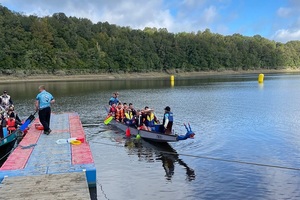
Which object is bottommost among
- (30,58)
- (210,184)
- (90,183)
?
(210,184)

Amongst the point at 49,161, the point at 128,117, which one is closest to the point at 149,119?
the point at 128,117

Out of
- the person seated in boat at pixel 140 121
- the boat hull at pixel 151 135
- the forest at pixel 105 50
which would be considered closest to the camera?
the boat hull at pixel 151 135

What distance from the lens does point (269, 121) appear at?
2570cm

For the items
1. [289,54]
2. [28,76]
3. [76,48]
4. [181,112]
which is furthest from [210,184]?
[289,54]

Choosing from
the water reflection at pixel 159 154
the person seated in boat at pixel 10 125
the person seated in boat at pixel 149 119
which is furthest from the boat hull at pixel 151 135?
the person seated in boat at pixel 10 125

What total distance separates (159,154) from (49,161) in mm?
7035

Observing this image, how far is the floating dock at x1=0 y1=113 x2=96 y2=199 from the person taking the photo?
9.52 m

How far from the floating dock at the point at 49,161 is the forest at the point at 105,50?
291ft

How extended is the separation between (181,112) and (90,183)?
2220 centimetres

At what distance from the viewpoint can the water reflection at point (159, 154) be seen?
554 inches

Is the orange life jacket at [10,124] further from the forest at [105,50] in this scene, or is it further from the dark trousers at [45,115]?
the forest at [105,50]

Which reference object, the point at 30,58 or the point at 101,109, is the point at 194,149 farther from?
the point at 30,58

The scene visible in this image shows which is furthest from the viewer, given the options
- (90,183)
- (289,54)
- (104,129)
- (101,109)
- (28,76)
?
(289,54)

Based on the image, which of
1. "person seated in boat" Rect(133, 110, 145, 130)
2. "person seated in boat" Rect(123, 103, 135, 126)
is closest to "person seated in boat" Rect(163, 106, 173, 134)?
"person seated in boat" Rect(133, 110, 145, 130)
